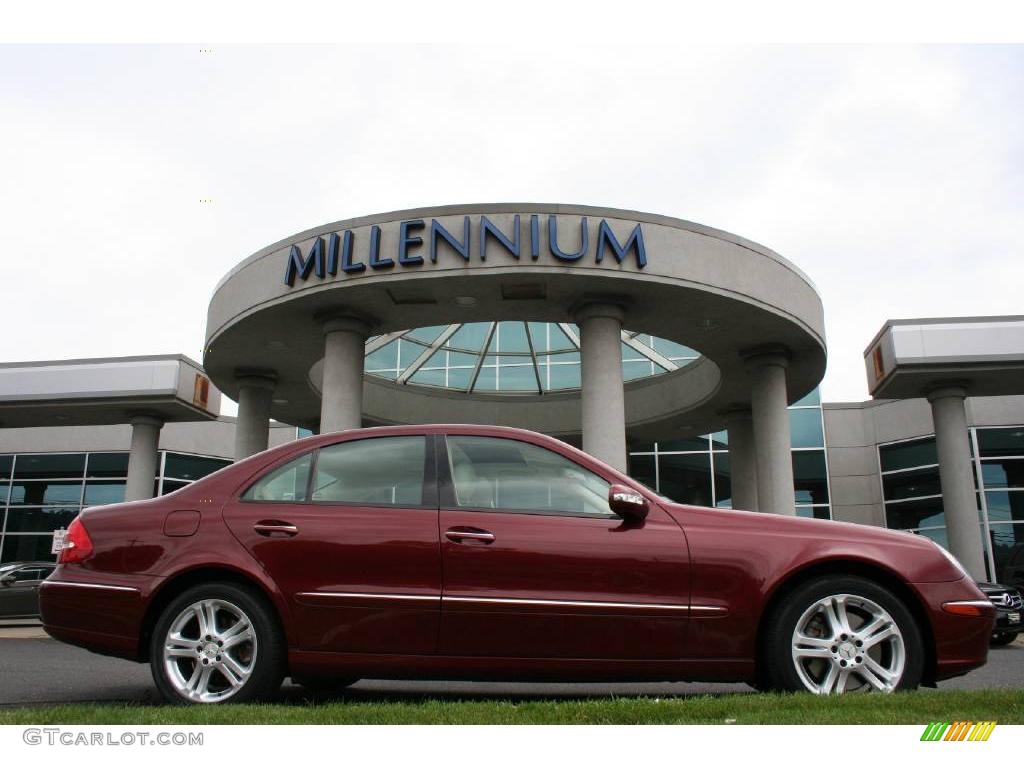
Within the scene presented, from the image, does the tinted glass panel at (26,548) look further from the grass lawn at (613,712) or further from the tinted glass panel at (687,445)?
the grass lawn at (613,712)

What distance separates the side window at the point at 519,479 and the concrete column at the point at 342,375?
34.1 ft

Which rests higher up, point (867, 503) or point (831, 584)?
point (867, 503)

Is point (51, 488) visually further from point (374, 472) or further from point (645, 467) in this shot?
point (374, 472)

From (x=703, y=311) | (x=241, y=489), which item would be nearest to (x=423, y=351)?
(x=703, y=311)

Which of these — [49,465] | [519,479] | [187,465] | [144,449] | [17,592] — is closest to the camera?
[519,479]

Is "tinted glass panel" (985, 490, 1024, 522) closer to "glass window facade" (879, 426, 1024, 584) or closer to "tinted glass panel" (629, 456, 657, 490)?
"glass window facade" (879, 426, 1024, 584)

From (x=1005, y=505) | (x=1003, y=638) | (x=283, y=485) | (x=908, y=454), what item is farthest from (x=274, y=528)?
(x=1005, y=505)

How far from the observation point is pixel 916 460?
27.3 meters

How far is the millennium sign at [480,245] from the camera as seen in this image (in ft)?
44.0

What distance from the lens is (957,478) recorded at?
1952 cm

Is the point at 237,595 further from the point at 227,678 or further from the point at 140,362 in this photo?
the point at 140,362

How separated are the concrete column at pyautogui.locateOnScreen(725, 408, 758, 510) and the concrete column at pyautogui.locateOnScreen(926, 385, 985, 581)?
4.13 metres

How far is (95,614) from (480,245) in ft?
30.8

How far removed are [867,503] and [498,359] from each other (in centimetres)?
1273
